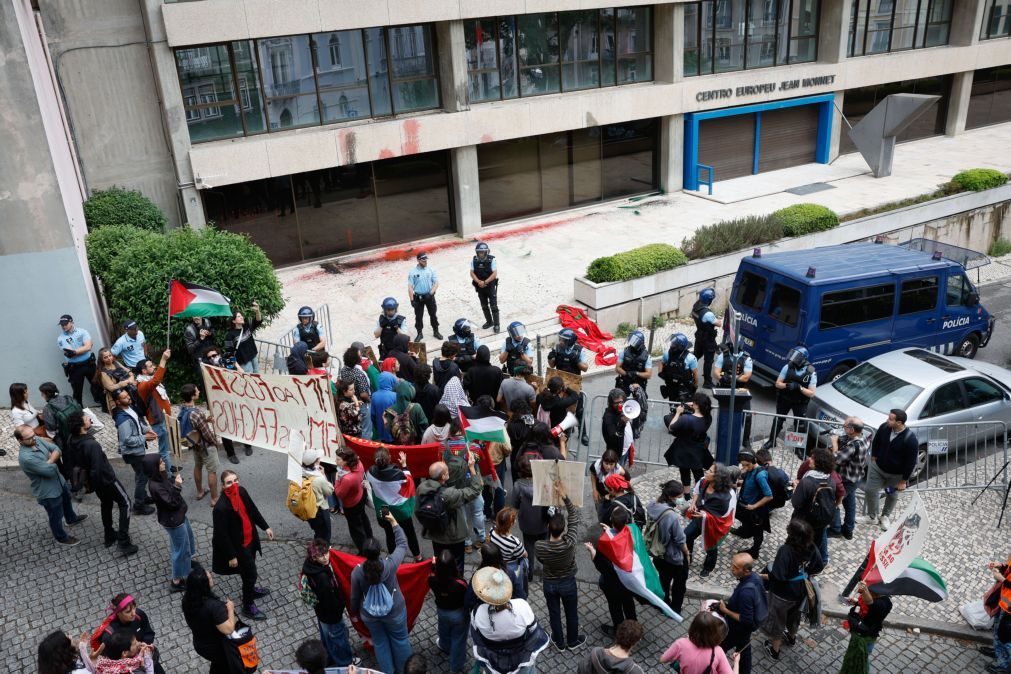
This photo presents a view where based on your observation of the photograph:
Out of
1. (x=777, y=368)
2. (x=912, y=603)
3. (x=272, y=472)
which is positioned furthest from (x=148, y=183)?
(x=912, y=603)

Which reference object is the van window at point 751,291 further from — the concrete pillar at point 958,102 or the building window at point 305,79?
the concrete pillar at point 958,102

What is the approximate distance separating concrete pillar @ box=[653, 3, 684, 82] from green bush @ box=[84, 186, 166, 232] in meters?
14.0

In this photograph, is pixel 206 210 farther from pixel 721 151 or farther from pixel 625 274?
pixel 721 151

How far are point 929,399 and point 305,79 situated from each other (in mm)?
14214

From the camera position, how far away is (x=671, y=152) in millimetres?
24156

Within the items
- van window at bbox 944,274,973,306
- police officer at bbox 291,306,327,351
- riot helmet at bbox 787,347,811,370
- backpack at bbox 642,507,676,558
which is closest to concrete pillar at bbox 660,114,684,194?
van window at bbox 944,274,973,306

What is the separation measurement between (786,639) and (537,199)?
54.4ft

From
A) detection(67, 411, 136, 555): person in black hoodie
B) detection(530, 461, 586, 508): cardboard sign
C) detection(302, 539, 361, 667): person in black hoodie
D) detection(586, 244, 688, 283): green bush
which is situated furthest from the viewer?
detection(586, 244, 688, 283): green bush

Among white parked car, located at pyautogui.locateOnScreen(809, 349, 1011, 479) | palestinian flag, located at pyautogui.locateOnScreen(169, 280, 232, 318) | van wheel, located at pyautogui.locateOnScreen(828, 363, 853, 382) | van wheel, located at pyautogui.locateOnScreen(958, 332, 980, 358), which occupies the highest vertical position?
palestinian flag, located at pyautogui.locateOnScreen(169, 280, 232, 318)

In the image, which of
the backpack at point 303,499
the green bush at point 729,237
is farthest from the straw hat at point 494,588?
the green bush at point 729,237

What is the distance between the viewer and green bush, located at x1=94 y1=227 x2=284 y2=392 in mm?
12414

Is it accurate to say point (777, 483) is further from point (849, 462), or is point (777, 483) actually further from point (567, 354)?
point (567, 354)

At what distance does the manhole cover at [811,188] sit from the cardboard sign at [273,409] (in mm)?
18470

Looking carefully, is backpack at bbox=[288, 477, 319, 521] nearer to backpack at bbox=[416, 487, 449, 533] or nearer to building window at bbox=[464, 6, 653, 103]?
backpack at bbox=[416, 487, 449, 533]
